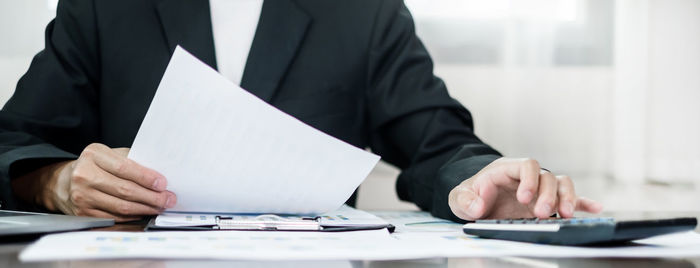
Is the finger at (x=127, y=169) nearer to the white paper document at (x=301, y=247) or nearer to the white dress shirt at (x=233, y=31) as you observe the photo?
the white paper document at (x=301, y=247)

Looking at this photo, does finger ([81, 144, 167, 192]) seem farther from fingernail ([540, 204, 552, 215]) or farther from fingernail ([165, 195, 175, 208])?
fingernail ([540, 204, 552, 215])

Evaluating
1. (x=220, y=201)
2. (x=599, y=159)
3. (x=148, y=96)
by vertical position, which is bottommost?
(x=599, y=159)

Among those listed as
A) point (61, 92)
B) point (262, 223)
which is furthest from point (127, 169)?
point (61, 92)

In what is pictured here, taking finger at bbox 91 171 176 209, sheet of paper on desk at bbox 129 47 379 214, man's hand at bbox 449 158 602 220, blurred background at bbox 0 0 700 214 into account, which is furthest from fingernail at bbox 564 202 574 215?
blurred background at bbox 0 0 700 214

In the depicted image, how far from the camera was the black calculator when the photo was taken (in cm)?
48

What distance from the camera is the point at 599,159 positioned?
1.42 meters

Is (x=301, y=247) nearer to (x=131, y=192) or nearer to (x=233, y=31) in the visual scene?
(x=131, y=192)

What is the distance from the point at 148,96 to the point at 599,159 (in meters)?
1.00

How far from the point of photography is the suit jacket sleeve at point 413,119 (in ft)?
2.97

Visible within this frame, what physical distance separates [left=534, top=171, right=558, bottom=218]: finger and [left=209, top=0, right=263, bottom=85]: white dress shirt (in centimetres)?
56

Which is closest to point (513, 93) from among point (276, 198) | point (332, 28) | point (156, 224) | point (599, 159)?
point (599, 159)

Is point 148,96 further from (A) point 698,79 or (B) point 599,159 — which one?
(A) point 698,79

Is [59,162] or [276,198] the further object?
[59,162]

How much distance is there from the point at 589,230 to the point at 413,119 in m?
0.56
